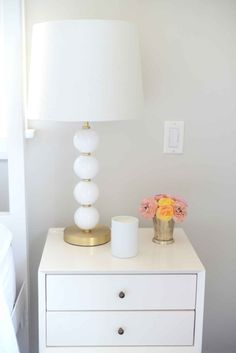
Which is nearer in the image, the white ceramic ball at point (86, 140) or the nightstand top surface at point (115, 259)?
the nightstand top surface at point (115, 259)

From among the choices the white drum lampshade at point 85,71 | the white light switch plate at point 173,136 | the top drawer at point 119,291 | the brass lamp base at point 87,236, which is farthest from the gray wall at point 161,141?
the top drawer at point 119,291

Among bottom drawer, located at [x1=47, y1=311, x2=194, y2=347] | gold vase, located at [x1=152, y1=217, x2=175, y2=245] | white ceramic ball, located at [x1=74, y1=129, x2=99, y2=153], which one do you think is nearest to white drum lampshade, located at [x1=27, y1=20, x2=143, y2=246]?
white ceramic ball, located at [x1=74, y1=129, x2=99, y2=153]

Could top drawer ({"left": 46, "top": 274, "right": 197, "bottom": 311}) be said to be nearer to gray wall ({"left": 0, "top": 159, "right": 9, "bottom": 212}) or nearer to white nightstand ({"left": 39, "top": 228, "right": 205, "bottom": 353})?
white nightstand ({"left": 39, "top": 228, "right": 205, "bottom": 353})

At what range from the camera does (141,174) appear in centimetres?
178

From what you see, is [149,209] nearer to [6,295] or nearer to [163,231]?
[163,231]

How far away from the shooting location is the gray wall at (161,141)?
1673mm

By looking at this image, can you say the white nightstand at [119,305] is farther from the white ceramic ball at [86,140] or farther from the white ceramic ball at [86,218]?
the white ceramic ball at [86,140]

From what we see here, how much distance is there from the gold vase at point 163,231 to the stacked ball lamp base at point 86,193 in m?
0.17

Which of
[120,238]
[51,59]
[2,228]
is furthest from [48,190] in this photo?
[51,59]

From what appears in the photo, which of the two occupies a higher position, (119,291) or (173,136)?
(173,136)

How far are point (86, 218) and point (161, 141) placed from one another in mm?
431

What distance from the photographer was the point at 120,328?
1427mm

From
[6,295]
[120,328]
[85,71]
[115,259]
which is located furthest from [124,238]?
[85,71]

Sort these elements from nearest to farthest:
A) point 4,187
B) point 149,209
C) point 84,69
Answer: point 84,69 → point 149,209 → point 4,187
